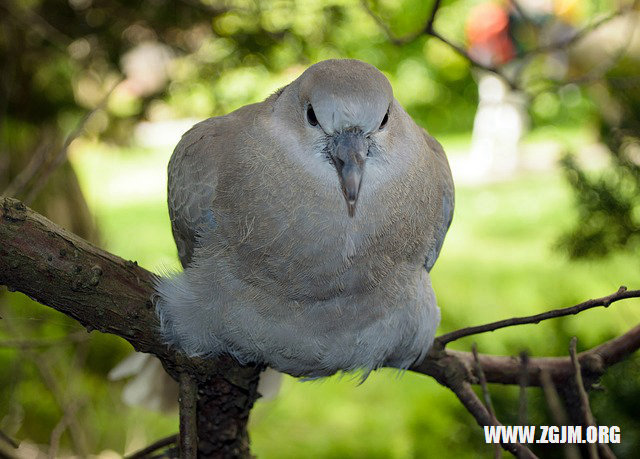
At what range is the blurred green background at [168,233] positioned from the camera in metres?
2.43

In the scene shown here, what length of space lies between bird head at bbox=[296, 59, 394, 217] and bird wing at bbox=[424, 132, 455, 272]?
0.44 meters

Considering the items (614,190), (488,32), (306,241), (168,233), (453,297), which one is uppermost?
(488,32)

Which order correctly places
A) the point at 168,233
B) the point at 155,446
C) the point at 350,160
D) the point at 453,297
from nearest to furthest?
1. the point at 350,160
2. the point at 155,446
3. the point at 453,297
4. the point at 168,233

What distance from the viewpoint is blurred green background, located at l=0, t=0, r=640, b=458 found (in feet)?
7.97

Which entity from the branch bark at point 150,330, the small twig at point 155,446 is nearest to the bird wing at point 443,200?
the branch bark at point 150,330

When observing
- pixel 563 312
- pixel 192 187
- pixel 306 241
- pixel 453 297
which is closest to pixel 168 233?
pixel 453 297

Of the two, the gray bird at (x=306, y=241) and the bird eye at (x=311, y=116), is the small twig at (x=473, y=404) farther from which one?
the bird eye at (x=311, y=116)

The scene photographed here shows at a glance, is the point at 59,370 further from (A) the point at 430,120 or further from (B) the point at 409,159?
(A) the point at 430,120

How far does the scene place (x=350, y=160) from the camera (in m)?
1.50

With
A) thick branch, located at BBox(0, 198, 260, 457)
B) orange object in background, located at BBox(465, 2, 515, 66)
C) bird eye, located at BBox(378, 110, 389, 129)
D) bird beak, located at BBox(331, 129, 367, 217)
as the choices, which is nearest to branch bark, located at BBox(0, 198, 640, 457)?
thick branch, located at BBox(0, 198, 260, 457)

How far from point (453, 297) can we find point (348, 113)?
13.6 ft

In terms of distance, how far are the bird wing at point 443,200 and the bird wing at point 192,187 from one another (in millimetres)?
643

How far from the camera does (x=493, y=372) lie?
74.3 inches

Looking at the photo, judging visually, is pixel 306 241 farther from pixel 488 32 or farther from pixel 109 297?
pixel 488 32
